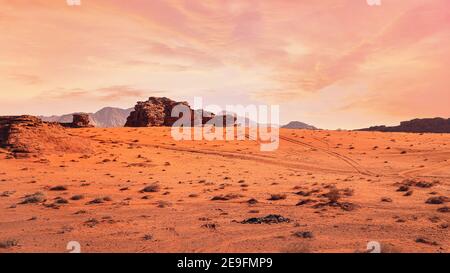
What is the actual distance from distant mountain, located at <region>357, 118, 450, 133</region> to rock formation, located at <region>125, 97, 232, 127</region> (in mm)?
50817

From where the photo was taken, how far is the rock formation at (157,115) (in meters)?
76.2

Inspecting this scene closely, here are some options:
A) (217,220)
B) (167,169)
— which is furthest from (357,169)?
(217,220)

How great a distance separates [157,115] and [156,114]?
0.28 metres

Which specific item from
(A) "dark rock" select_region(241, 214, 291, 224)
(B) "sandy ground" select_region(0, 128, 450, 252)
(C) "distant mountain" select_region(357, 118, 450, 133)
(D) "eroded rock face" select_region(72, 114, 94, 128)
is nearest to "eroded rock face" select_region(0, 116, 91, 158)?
(B) "sandy ground" select_region(0, 128, 450, 252)

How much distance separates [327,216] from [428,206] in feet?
16.4

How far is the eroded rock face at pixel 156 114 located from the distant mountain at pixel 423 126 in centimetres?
5127

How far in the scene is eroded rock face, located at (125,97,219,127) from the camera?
7619cm

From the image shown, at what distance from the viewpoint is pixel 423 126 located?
10050 centimetres

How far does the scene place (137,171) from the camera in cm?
2941

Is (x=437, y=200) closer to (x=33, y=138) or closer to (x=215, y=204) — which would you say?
(x=215, y=204)

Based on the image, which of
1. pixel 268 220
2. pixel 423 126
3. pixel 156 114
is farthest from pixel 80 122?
pixel 423 126

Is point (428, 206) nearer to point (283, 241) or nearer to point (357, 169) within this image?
point (283, 241)

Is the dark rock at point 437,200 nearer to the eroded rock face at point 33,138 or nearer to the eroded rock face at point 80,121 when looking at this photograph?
the eroded rock face at point 33,138
